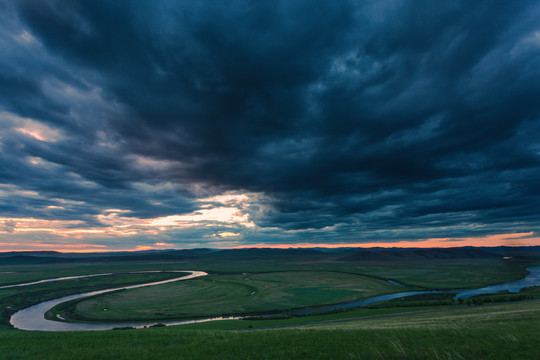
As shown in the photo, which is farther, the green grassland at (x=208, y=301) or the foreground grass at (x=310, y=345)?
the green grassland at (x=208, y=301)

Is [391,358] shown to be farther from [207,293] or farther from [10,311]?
[10,311]

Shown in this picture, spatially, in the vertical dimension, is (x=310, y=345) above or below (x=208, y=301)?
above

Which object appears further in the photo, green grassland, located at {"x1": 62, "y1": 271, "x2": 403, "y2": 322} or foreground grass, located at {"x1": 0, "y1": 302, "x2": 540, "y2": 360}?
green grassland, located at {"x1": 62, "y1": 271, "x2": 403, "y2": 322}

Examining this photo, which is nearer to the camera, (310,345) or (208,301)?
(310,345)

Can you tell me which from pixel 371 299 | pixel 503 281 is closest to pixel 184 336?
pixel 371 299

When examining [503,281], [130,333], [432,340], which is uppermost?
[432,340]

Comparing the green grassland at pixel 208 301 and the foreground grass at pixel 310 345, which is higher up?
the foreground grass at pixel 310 345

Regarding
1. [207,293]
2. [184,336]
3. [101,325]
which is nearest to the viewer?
[184,336]

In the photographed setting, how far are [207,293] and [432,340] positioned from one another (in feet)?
345

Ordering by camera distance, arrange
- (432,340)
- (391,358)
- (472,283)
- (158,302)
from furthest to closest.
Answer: (472,283) < (158,302) < (432,340) < (391,358)

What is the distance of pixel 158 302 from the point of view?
91.4 m

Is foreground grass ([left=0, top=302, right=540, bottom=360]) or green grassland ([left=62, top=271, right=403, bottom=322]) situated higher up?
foreground grass ([left=0, top=302, right=540, bottom=360])

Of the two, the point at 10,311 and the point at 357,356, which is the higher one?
the point at 357,356

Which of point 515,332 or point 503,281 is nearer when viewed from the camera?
point 515,332
